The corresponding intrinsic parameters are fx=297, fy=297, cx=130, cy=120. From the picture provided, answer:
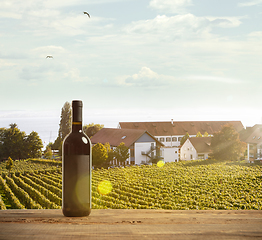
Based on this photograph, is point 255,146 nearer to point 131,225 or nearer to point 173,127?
point 173,127

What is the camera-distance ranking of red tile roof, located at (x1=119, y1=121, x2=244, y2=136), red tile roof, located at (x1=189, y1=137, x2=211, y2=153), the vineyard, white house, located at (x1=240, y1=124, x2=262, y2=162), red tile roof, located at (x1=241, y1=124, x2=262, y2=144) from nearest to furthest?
the vineyard
white house, located at (x1=240, y1=124, x2=262, y2=162)
red tile roof, located at (x1=241, y1=124, x2=262, y2=144)
red tile roof, located at (x1=189, y1=137, x2=211, y2=153)
red tile roof, located at (x1=119, y1=121, x2=244, y2=136)

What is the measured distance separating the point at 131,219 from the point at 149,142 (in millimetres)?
43537

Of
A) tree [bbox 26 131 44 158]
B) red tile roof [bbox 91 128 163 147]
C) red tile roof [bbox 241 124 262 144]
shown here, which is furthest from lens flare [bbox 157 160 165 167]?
tree [bbox 26 131 44 158]

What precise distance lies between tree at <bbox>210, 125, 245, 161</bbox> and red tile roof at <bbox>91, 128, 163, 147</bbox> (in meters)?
8.97

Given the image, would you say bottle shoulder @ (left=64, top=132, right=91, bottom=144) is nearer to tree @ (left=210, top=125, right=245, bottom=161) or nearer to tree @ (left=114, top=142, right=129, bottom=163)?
tree @ (left=114, top=142, right=129, bottom=163)

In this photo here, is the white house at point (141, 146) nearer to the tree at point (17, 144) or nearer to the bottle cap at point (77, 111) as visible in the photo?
the tree at point (17, 144)

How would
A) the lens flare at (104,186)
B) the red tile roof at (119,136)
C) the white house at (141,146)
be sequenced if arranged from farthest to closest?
1. the red tile roof at (119,136)
2. the white house at (141,146)
3. the lens flare at (104,186)

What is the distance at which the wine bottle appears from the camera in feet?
4.29

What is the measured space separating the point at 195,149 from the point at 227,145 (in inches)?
273

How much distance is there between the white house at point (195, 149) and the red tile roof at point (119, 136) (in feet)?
23.1

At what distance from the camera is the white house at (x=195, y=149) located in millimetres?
48066

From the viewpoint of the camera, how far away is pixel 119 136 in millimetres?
47438

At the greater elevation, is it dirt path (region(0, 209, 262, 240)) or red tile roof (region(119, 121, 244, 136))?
red tile roof (region(119, 121, 244, 136))

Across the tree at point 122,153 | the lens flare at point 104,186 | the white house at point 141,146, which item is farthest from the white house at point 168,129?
the lens flare at point 104,186
